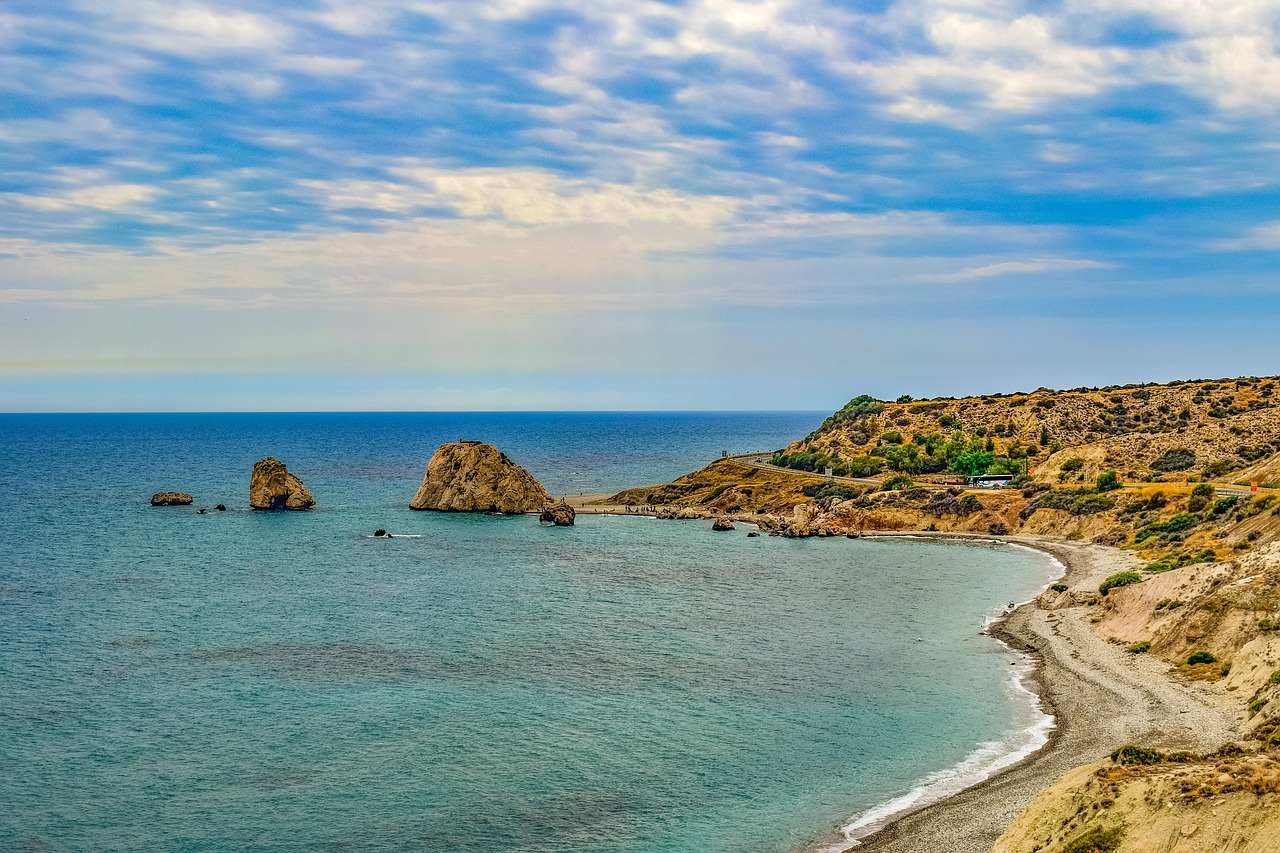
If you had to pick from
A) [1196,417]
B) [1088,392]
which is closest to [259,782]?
[1196,417]

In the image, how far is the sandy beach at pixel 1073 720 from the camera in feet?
102

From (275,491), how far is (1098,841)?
12047 cm

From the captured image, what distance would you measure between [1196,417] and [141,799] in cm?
13928

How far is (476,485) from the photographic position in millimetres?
131500

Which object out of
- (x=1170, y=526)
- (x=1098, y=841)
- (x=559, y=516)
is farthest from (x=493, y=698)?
(x=559, y=516)

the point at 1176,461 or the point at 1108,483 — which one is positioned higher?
the point at 1176,461

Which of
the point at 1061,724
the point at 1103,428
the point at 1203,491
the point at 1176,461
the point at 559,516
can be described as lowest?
the point at 1061,724

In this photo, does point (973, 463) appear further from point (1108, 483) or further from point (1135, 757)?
point (1135, 757)

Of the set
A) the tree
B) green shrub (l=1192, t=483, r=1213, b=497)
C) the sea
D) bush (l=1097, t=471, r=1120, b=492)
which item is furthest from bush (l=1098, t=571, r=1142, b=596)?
the tree

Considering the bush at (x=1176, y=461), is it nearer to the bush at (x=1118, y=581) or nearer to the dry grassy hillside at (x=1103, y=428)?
the dry grassy hillside at (x=1103, y=428)

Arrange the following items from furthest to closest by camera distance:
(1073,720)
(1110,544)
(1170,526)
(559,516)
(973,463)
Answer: (973,463), (559,516), (1110,544), (1170,526), (1073,720)

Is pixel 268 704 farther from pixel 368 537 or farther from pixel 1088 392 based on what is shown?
pixel 1088 392

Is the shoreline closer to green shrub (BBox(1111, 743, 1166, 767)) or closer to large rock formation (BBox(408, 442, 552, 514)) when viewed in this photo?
green shrub (BBox(1111, 743, 1166, 767))

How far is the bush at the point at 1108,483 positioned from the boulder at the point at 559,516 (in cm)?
5898
